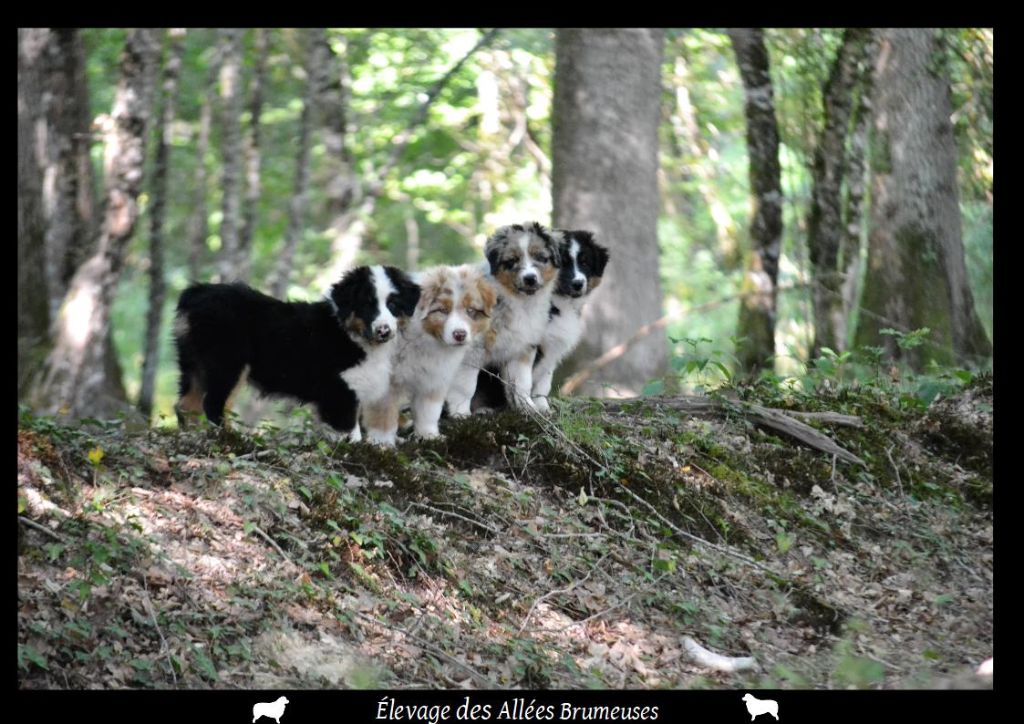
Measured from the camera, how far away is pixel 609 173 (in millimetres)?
13641

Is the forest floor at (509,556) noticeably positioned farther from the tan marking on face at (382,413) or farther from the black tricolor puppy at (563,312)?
the black tricolor puppy at (563,312)

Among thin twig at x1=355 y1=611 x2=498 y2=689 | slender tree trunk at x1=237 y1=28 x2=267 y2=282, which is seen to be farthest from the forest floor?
slender tree trunk at x1=237 y1=28 x2=267 y2=282

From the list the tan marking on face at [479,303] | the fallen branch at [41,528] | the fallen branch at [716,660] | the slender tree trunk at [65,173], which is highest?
the slender tree trunk at [65,173]

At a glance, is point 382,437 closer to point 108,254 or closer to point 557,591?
point 557,591

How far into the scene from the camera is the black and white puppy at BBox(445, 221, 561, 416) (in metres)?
8.94

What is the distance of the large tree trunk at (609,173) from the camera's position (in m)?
13.6

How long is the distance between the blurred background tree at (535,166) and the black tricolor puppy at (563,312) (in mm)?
925
